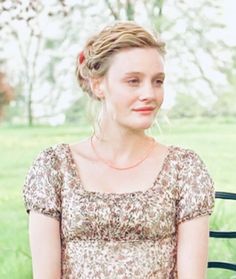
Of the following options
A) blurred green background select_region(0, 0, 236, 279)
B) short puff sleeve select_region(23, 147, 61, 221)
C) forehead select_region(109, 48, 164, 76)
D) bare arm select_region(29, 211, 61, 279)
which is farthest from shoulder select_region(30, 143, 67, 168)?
blurred green background select_region(0, 0, 236, 279)

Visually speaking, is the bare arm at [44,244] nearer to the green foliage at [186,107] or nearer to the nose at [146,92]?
the nose at [146,92]

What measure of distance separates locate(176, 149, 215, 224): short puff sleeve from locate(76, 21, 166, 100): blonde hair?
266mm

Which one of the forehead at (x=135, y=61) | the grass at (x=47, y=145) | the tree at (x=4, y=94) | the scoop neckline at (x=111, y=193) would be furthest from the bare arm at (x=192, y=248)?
the tree at (x=4, y=94)

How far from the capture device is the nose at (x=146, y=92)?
143cm

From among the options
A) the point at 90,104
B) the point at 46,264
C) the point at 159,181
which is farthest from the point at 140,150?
the point at 46,264

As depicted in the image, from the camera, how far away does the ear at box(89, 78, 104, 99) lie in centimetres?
150

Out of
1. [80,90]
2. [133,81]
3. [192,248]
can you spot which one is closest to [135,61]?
[133,81]

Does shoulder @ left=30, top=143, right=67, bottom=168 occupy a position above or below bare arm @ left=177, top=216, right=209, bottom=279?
above

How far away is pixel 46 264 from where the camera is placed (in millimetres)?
1487

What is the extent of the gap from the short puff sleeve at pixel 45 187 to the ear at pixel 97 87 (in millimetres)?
172

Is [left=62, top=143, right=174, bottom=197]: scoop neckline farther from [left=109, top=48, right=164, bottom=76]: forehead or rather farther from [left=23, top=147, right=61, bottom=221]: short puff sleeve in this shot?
[left=109, top=48, right=164, bottom=76]: forehead

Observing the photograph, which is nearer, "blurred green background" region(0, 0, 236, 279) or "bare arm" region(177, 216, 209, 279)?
"bare arm" region(177, 216, 209, 279)

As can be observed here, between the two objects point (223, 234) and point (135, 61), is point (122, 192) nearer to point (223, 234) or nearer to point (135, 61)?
point (135, 61)

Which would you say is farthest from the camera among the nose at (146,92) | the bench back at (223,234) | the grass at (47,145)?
the grass at (47,145)
